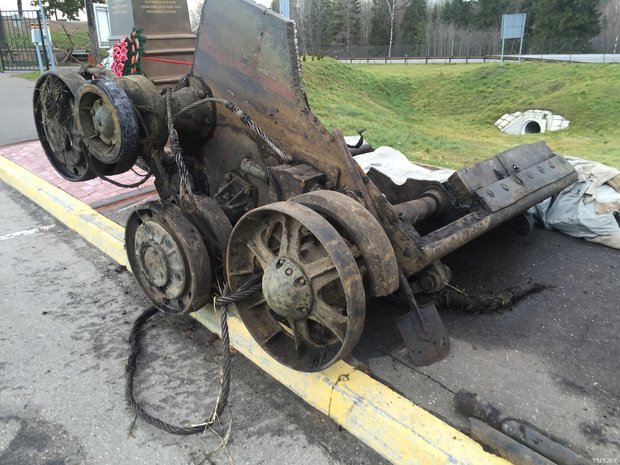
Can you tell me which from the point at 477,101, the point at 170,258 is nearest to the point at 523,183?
the point at 170,258

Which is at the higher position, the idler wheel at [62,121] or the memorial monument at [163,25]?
the memorial monument at [163,25]

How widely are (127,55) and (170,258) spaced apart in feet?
12.1

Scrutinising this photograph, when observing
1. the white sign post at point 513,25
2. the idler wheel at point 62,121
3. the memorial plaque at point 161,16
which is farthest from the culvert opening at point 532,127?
the idler wheel at point 62,121

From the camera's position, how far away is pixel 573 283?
418 cm

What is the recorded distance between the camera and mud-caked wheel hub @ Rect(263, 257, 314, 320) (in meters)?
2.69

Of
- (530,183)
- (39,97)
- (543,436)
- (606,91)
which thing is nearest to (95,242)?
(39,97)

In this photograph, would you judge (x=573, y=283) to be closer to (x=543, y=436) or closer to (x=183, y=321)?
(x=543, y=436)

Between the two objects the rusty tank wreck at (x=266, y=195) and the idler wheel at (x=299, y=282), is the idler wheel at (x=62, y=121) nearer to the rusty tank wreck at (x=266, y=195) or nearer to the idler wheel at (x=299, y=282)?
the rusty tank wreck at (x=266, y=195)

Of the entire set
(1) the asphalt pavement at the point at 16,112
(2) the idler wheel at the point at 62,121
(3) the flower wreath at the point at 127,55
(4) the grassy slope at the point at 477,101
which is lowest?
(4) the grassy slope at the point at 477,101

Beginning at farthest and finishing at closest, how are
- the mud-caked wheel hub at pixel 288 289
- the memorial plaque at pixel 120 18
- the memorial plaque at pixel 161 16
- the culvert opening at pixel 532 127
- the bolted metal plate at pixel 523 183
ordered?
the culvert opening at pixel 532 127 → the memorial plaque at pixel 120 18 → the memorial plaque at pixel 161 16 → the bolted metal plate at pixel 523 183 → the mud-caked wheel hub at pixel 288 289

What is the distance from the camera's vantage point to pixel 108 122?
11.5 ft


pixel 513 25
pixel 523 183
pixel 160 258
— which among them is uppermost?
pixel 513 25

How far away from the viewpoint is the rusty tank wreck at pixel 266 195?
2750 mm

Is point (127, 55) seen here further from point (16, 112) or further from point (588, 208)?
point (16, 112)
